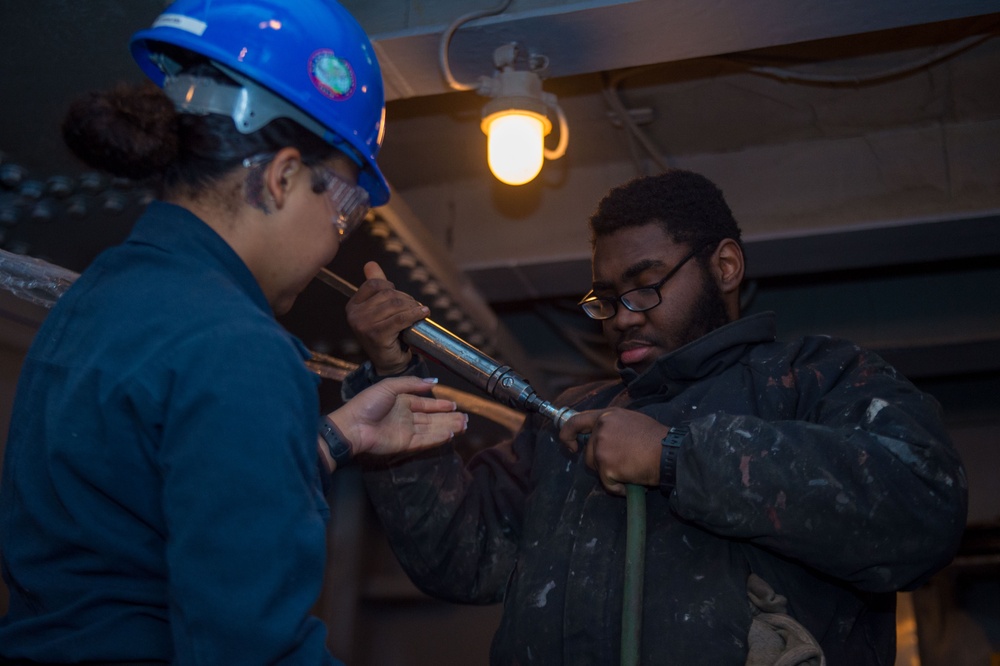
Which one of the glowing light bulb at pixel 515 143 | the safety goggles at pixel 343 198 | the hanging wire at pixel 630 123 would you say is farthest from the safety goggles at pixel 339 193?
the hanging wire at pixel 630 123

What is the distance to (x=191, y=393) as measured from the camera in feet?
3.66

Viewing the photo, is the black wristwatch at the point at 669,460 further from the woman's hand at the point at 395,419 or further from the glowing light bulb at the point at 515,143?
the glowing light bulb at the point at 515,143

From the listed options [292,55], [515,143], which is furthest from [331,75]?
[515,143]

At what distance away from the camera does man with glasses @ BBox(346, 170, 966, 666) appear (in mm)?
1729

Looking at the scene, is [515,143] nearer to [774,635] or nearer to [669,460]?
[669,460]

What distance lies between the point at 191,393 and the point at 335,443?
67cm

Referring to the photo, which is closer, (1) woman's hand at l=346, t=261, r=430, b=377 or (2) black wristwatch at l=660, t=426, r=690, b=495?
(2) black wristwatch at l=660, t=426, r=690, b=495

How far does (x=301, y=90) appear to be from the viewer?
1.50m

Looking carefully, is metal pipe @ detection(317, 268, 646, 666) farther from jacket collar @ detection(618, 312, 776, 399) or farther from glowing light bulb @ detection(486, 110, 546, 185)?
glowing light bulb @ detection(486, 110, 546, 185)

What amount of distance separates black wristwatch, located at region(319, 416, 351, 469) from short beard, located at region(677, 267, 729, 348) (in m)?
0.90

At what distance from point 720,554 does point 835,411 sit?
35cm

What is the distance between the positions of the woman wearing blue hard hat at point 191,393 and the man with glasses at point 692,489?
0.77 metres

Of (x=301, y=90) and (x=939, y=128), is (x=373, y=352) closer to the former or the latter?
(x=301, y=90)

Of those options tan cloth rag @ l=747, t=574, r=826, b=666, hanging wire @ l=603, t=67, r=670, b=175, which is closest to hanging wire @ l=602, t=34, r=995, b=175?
hanging wire @ l=603, t=67, r=670, b=175
